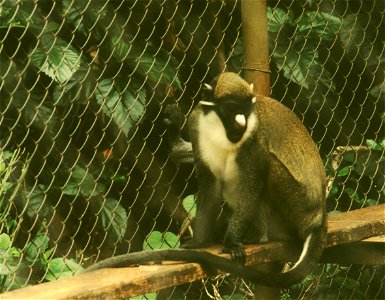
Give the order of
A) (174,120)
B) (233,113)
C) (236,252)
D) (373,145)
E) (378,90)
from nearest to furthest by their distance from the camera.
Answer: (236,252), (233,113), (174,120), (373,145), (378,90)

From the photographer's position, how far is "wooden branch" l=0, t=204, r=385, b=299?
3.05 metres

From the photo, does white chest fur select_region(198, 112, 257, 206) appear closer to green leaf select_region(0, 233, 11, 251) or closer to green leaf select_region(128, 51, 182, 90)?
green leaf select_region(128, 51, 182, 90)

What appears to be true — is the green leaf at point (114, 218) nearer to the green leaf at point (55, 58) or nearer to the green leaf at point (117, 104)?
the green leaf at point (117, 104)

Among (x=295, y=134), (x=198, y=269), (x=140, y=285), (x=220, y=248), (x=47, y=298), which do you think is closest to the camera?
(x=47, y=298)

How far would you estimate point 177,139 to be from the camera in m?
4.34

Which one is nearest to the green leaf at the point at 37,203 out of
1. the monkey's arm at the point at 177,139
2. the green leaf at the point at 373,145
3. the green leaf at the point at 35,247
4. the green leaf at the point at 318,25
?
the green leaf at the point at 35,247

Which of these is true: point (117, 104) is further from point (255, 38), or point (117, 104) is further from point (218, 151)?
point (255, 38)

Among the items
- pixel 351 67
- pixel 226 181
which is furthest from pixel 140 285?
pixel 351 67

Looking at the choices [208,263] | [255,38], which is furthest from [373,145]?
[208,263]

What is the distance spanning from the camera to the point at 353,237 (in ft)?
14.0

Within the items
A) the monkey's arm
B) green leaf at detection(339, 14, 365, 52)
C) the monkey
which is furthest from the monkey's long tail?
green leaf at detection(339, 14, 365, 52)

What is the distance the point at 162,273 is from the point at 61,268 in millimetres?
854

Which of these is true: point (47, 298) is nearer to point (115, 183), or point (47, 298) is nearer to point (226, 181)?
point (226, 181)

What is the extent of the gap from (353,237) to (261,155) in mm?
669
